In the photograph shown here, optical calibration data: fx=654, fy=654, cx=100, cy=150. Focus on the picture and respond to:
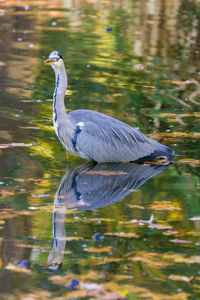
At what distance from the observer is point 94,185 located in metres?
7.29

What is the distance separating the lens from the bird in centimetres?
775

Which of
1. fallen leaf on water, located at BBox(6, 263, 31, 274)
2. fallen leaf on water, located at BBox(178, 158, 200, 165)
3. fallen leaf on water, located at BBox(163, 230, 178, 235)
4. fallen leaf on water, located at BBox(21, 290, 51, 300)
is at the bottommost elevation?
fallen leaf on water, located at BBox(178, 158, 200, 165)

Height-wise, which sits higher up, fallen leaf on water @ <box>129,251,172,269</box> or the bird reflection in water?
fallen leaf on water @ <box>129,251,172,269</box>

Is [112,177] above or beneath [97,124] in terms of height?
beneath

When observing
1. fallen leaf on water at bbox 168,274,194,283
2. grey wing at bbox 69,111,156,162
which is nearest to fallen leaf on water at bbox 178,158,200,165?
grey wing at bbox 69,111,156,162

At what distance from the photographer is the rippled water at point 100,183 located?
5.30 m

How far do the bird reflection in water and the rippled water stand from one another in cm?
1

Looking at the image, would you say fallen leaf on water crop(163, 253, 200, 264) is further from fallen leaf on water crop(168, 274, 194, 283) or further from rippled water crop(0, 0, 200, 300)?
fallen leaf on water crop(168, 274, 194, 283)

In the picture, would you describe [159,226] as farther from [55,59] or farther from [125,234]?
[55,59]

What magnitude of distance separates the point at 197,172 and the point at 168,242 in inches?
77.2

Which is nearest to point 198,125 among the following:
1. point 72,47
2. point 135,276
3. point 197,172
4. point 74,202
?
point 197,172

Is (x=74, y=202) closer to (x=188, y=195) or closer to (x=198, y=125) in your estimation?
(x=188, y=195)

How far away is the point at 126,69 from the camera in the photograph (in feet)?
40.4

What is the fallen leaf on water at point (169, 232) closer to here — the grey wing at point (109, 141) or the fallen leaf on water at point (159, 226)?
the fallen leaf on water at point (159, 226)
